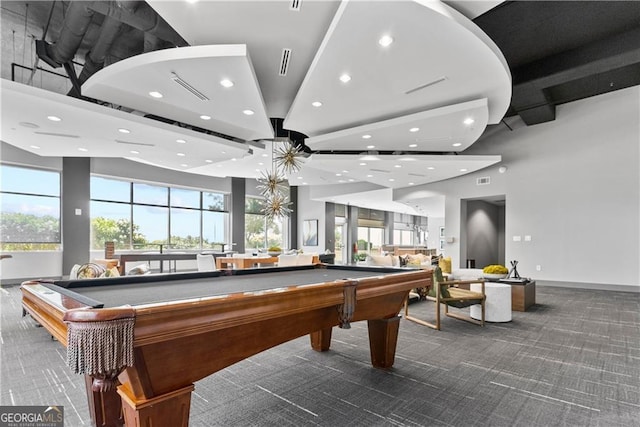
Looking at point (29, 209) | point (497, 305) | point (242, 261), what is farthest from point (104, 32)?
point (29, 209)

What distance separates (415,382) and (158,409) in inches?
79.2

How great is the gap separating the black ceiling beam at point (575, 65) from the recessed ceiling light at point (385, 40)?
3.70 metres

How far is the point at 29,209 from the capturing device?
318 inches

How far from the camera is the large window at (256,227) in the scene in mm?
13438

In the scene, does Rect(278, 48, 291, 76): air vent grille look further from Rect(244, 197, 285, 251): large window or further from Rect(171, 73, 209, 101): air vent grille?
Rect(244, 197, 285, 251): large window

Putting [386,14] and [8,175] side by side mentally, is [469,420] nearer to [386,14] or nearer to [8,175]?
[386,14]

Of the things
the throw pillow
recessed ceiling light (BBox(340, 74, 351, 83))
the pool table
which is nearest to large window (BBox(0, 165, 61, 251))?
the pool table

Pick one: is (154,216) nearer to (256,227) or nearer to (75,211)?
(75,211)

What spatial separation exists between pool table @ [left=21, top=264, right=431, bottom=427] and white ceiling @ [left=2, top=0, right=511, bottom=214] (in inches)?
96.1

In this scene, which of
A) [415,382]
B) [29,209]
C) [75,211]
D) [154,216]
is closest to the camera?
[415,382]

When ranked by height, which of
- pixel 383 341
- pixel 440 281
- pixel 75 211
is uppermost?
pixel 75 211

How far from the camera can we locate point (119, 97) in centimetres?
469

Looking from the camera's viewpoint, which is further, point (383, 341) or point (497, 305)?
point (497, 305)

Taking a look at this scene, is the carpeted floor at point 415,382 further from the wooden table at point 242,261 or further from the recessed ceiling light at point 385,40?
the wooden table at point 242,261
